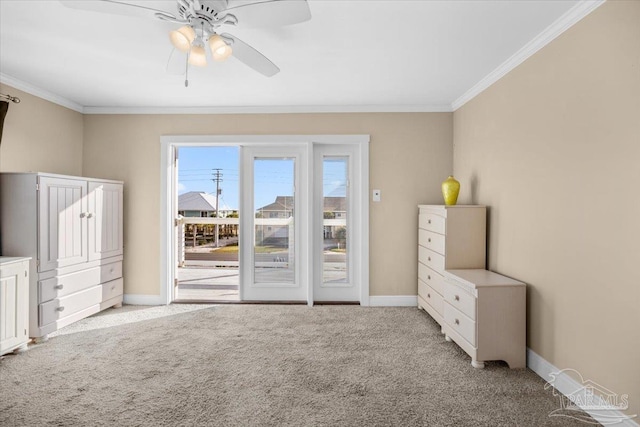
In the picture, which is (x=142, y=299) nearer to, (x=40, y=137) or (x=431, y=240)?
(x=40, y=137)

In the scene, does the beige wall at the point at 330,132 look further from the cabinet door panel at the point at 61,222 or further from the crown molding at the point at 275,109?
the cabinet door panel at the point at 61,222

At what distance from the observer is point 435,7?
213cm

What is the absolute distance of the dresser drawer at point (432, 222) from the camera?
3369mm

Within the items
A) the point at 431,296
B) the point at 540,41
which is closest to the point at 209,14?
the point at 540,41

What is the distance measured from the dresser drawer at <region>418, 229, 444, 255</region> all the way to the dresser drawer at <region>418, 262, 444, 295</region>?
0.25m

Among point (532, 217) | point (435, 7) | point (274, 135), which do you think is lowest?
point (532, 217)

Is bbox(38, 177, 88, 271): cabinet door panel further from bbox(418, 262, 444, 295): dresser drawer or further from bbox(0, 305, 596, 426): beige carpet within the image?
bbox(418, 262, 444, 295): dresser drawer

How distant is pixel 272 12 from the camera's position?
1749mm

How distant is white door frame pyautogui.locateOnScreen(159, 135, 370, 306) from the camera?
4.25m

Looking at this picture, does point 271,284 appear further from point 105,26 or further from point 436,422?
→ point 105,26

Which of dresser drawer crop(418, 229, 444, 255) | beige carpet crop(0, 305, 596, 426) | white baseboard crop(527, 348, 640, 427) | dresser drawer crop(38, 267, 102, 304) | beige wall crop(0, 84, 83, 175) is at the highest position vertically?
beige wall crop(0, 84, 83, 175)

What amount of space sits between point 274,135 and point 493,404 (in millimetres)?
3415

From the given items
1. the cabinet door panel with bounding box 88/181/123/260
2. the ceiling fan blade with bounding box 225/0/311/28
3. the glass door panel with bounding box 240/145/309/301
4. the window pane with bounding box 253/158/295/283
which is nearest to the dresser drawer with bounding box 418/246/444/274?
the glass door panel with bounding box 240/145/309/301

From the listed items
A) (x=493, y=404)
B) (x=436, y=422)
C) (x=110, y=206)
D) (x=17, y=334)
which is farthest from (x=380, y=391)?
(x=110, y=206)
